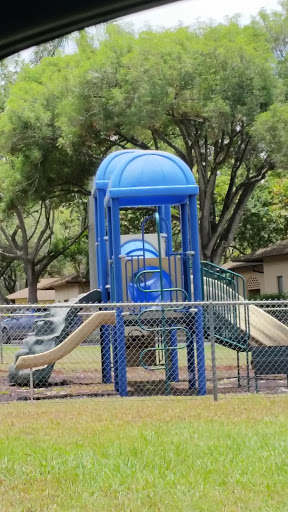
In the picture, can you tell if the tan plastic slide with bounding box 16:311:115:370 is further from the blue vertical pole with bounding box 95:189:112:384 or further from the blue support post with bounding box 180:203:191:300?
the blue vertical pole with bounding box 95:189:112:384

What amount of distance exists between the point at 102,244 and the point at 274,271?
1195 inches

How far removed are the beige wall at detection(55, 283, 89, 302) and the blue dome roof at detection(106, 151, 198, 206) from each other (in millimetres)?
48600

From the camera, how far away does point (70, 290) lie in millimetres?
66938

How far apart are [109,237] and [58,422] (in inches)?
214

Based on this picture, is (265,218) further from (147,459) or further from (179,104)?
(147,459)

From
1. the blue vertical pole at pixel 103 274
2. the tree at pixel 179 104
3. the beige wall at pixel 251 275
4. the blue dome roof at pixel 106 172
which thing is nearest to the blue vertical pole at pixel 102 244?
the blue vertical pole at pixel 103 274

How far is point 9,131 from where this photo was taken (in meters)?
34.0

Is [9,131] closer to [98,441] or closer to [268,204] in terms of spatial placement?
[268,204]

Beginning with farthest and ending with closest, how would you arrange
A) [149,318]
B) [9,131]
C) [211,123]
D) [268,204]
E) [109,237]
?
[268,204], [9,131], [211,123], [109,237], [149,318]

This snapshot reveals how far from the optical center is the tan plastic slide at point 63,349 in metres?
13.0

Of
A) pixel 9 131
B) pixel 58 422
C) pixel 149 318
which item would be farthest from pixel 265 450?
pixel 9 131

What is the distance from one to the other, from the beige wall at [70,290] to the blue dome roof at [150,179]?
48.6 m

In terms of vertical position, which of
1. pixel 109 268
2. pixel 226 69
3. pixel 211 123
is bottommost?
pixel 109 268

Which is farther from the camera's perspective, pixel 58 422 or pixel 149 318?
pixel 149 318
